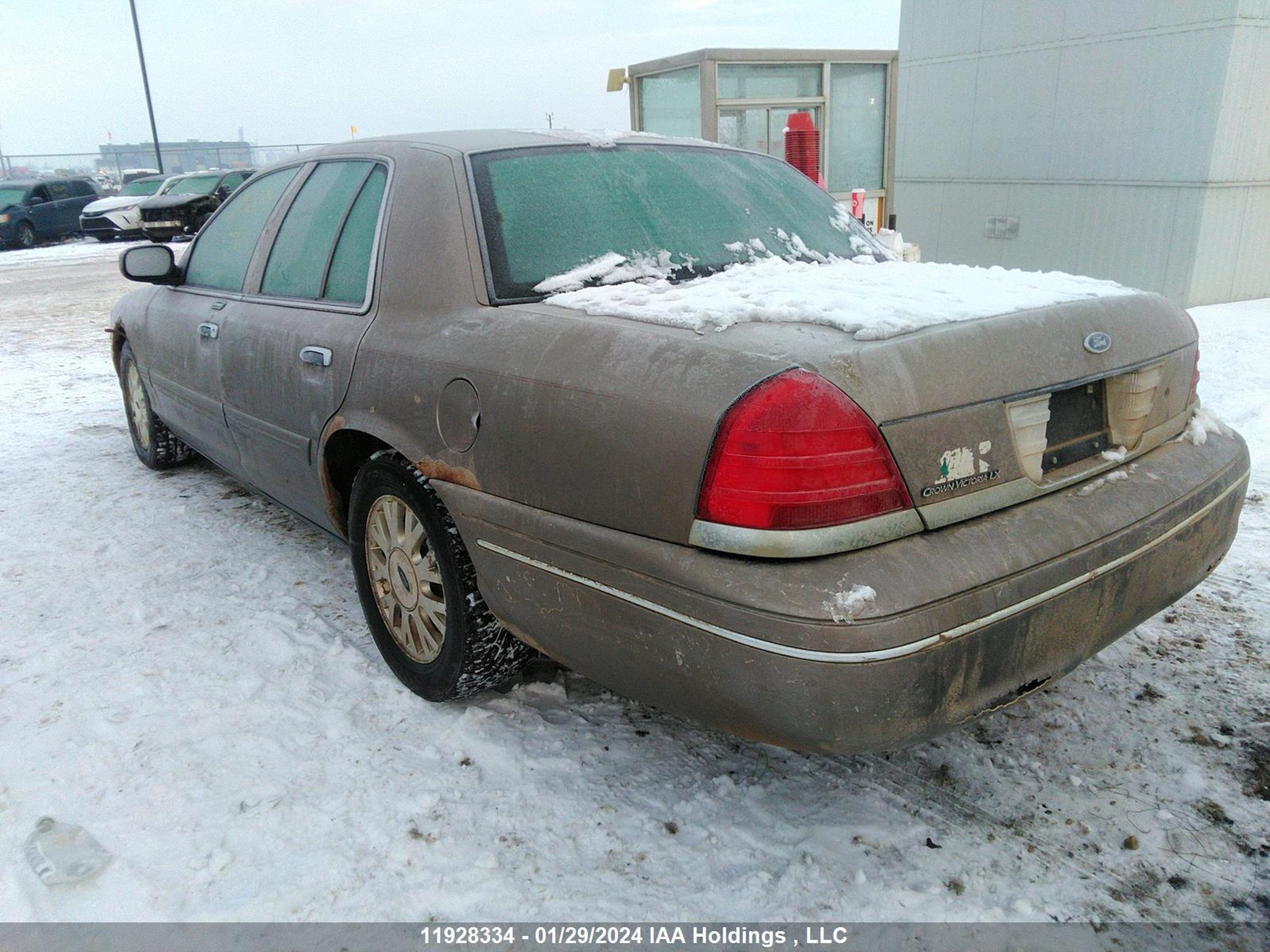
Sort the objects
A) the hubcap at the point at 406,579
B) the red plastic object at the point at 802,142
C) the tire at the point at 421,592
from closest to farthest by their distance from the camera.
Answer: the tire at the point at 421,592
the hubcap at the point at 406,579
the red plastic object at the point at 802,142

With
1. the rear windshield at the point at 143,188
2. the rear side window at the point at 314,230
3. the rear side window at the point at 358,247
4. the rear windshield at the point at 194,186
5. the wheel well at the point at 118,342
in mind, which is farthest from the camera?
the rear windshield at the point at 143,188

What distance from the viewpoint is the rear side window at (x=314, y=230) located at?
3.20 m

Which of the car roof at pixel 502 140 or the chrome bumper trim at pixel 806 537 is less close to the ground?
the car roof at pixel 502 140

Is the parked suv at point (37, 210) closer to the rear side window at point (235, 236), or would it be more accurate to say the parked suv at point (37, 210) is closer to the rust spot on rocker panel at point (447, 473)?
the rear side window at point (235, 236)

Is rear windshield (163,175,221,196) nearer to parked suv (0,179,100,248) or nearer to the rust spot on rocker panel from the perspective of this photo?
parked suv (0,179,100,248)

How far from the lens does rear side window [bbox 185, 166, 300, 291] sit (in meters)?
3.75

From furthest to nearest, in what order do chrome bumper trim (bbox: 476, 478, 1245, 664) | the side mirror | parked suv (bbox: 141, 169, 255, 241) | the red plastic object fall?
parked suv (bbox: 141, 169, 255, 241), the red plastic object, the side mirror, chrome bumper trim (bbox: 476, 478, 1245, 664)

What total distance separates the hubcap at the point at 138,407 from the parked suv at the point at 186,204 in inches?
642

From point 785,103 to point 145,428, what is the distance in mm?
7777

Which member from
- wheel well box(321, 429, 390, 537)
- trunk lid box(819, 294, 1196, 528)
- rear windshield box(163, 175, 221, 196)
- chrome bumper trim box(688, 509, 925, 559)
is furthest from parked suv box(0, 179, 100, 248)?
trunk lid box(819, 294, 1196, 528)

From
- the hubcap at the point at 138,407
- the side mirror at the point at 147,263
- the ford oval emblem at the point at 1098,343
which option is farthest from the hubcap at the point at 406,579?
the hubcap at the point at 138,407

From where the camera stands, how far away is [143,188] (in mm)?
23750

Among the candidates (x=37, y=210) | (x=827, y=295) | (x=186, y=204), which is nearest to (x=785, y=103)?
(x=827, y=295)

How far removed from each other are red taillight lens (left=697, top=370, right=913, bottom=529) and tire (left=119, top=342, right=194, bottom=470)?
408 centimetres
